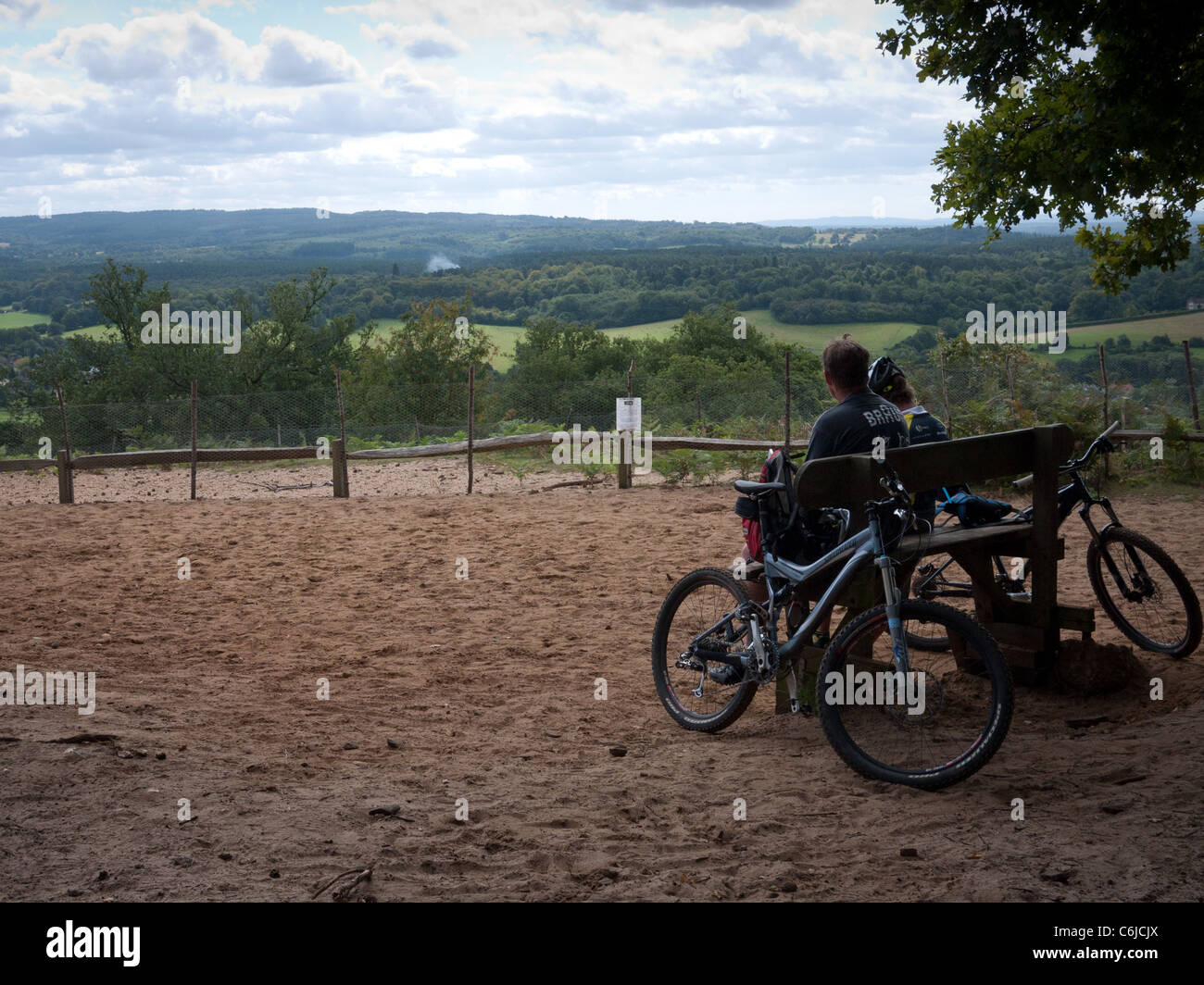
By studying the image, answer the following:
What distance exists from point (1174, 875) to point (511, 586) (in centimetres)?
577

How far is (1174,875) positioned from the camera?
9.19 ft

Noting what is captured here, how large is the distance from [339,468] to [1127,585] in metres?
10.0

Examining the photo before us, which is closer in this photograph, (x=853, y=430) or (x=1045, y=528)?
(x=853, y=430)

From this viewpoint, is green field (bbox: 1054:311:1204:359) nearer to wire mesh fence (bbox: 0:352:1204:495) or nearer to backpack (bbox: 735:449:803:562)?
wire mesh fence (bbox: 0:352:1204:495)

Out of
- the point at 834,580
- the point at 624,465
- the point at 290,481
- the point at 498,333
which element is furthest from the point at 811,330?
the point at 834,580

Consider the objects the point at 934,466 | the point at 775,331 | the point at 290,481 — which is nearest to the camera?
the point at 934,466

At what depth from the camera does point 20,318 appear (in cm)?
6500

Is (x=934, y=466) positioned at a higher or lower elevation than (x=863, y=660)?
higher

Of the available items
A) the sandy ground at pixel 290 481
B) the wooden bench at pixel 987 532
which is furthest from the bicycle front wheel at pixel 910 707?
the sandy ground at pixel 290 481

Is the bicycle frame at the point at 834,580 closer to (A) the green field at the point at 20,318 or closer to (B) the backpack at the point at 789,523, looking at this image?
(B) the backpack at the point at 789,523

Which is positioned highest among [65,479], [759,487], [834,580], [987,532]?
[759,487]

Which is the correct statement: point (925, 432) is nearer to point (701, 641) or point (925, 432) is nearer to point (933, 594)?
point (933, 594)

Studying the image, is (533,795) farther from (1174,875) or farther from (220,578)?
(220,578)
